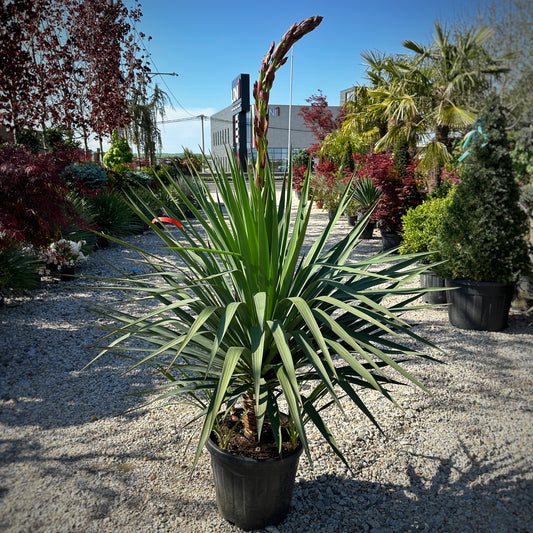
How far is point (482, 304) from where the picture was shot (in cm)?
461

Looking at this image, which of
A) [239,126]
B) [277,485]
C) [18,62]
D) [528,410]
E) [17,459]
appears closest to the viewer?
[277,485]

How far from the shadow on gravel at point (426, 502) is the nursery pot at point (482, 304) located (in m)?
2.29

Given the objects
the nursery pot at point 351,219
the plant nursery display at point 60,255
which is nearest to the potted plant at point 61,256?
the plant nursery display at point 60,255

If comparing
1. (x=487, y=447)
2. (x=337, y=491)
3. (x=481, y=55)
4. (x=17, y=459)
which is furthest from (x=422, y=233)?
(x=481, y=55)

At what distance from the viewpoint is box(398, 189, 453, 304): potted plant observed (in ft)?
18.0

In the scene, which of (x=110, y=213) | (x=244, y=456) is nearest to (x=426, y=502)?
(x=244, y=456)

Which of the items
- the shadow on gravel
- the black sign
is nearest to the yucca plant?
the shadow on gravel

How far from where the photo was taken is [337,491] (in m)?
2.39

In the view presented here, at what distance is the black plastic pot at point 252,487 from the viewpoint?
1927 mm

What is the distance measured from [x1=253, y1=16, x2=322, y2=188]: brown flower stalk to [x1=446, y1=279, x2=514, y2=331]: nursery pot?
384 centimetres

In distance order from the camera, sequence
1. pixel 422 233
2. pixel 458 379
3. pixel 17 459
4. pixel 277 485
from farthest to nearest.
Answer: pixel 422 233 < pixel 458 379 < pixel 17 459 < pixel 277 485

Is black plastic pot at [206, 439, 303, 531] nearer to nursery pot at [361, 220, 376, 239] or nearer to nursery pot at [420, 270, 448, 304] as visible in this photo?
nursery pot at [420, 270, 448, 304]

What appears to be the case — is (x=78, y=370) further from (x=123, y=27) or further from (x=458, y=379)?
(x=123, y=27)

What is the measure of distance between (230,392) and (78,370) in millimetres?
2595
